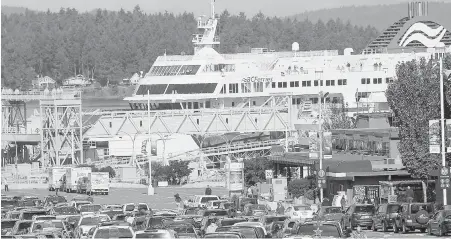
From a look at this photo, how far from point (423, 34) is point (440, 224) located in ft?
361

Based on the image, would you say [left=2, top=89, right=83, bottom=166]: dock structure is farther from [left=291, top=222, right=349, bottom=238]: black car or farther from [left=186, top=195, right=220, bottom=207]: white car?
[left=291, top=222, right=349, bottom=238]: black car

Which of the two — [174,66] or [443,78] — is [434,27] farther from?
[443,78]

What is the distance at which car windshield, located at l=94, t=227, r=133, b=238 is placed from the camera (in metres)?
34.6

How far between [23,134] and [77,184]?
30311mm

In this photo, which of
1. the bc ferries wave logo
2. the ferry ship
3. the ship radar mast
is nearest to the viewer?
the ferry ship

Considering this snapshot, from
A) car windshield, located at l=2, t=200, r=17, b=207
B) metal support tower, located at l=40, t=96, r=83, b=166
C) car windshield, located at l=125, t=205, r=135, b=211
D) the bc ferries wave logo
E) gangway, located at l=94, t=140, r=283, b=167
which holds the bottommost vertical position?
car windshield, located at l=125, t=205, r=135, b=211

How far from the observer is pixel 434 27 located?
154 metres

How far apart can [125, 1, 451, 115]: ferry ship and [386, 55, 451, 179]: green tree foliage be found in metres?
51.1

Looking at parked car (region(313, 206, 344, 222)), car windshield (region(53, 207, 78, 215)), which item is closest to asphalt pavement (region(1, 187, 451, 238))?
car windshield (region(53, 207, 78, 215))

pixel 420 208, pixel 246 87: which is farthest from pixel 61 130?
pixel 420 208

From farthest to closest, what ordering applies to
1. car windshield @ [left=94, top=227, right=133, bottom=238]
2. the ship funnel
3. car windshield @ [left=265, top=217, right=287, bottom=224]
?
the ship funnel
car windshield @ [left=265, top=217, right=287, bottom=224]
car windshield @ [left=94, top=227, right=133, bottom=238]

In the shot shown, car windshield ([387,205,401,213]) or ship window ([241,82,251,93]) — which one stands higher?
ship window ([241,82,251,93])

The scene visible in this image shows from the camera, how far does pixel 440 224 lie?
4334 cm

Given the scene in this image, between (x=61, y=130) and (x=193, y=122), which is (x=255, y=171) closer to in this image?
(x=61, y=130)
